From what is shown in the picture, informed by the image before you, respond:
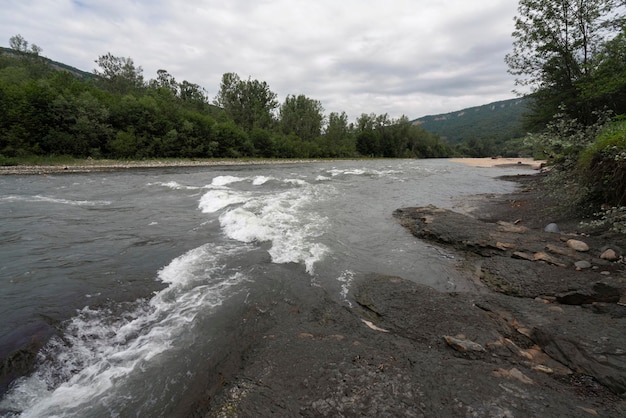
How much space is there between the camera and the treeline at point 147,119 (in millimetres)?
36500

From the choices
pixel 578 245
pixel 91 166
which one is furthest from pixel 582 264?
pixel 91 166

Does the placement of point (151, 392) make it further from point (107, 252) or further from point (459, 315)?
point (107, 252)

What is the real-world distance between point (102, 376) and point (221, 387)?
1748 millimetres

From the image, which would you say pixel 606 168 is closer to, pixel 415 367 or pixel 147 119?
pixel 415 367

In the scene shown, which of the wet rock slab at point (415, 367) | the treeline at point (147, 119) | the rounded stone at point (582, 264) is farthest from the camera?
the treeline at point (147, 119)

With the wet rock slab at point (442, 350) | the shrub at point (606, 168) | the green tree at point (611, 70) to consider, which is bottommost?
the wet rock slab at point (442, 350)

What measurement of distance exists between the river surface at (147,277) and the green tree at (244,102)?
212ft

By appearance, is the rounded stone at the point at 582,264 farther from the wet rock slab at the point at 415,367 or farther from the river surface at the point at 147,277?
the river surface at the point at 147,277

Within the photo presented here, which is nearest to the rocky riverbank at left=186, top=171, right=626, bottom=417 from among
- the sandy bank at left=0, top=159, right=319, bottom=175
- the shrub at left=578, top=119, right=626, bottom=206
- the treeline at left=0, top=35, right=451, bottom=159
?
the shrub at left=578, top=119, right=626, bottom=206

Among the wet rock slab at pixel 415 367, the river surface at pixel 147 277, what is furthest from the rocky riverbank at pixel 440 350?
the river surface at pixel 147 277

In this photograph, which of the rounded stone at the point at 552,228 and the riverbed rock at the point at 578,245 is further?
the rounded stone at the point at 552,228

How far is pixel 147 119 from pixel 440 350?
57.3 m

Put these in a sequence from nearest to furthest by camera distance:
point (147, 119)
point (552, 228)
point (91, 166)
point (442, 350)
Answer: point (442, 350), point (552, 228), point (91, 166), point (147, 119)

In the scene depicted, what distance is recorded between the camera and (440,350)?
3781mm
